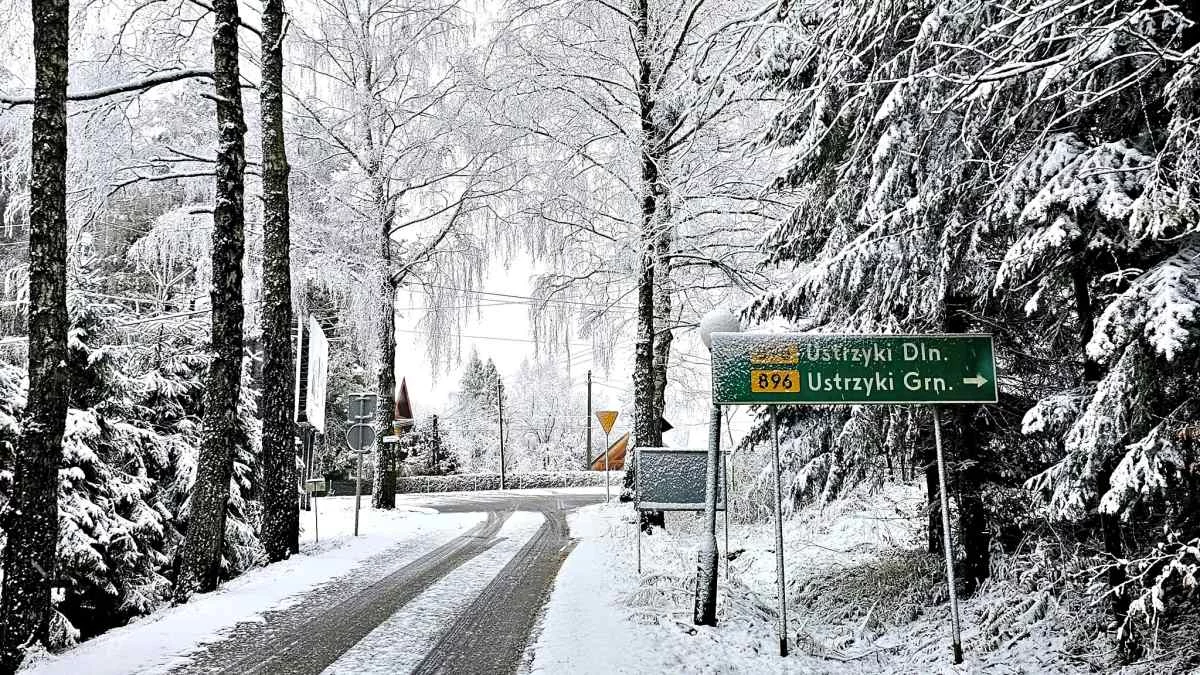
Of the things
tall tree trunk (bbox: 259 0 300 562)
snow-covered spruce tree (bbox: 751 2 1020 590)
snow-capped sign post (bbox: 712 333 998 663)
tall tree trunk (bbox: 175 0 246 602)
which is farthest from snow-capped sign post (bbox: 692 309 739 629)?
tall tree trunk (bbox: 259 0 300 562)

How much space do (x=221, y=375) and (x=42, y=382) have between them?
292 cm

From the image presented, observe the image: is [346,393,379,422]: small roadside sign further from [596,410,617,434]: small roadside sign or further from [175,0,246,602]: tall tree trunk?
[175,0,246,602]: tall tree trunk

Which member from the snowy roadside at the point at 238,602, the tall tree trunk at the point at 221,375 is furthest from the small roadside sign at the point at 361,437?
the tall tree trunk at the point at 221,375

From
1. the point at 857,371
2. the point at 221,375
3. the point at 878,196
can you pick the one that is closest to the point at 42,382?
the point at 221,375

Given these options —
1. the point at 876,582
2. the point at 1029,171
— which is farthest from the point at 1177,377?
the point at 876,582

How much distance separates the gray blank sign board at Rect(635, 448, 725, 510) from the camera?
287 inches

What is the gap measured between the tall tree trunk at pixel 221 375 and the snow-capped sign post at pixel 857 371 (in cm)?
516

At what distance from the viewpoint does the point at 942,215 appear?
19.5 ft

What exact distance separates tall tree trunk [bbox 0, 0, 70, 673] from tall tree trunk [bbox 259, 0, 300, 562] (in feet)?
14.4

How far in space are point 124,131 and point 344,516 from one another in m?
9.86

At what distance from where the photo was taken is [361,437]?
12539 millimetres

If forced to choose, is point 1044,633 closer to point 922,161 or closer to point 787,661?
point 787,661

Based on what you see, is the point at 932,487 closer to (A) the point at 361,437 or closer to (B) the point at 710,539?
(B) the point at 710,539

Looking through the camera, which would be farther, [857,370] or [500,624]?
[500,624]
